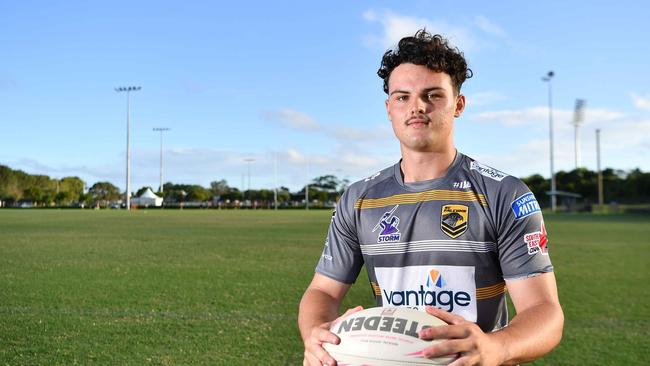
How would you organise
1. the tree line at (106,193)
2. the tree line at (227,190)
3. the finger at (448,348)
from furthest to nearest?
the tree line at (106,193) < the tree line at (227,190) < the finger at (448,348)

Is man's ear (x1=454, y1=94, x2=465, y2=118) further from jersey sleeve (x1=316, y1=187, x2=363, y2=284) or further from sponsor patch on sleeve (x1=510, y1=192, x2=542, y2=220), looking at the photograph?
jersey sleeve (x1=316, y1=187, x2=363, y2=284)

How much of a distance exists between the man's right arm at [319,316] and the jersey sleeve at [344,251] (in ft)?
0.13

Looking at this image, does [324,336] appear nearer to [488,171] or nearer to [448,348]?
[448,348]

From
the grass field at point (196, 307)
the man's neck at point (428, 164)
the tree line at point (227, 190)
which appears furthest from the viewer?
the tree line at point (227, 190)

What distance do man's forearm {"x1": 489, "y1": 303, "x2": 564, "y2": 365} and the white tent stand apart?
116 m

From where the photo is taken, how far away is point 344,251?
295 centimetres

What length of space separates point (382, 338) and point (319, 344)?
270 mm

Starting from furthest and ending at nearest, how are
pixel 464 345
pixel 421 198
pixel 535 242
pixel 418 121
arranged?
1. pixel 421 198
2. pixel 418 121
3. pixel 535 242
4. pixel 464 345

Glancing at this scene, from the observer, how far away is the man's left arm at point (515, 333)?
1975 mm

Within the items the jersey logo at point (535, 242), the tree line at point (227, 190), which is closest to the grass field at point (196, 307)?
the jersey logo at point (535, 242)

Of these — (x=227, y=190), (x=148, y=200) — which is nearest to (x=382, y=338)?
(x=148, y=200)

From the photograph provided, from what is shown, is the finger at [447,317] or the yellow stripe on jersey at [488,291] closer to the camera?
the finger at [447,317]

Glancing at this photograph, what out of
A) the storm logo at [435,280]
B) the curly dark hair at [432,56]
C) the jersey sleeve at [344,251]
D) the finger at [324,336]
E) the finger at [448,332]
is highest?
the curly dark hair at [432,56]

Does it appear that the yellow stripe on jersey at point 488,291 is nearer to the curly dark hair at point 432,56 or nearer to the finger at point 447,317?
the finger at point 447,317
